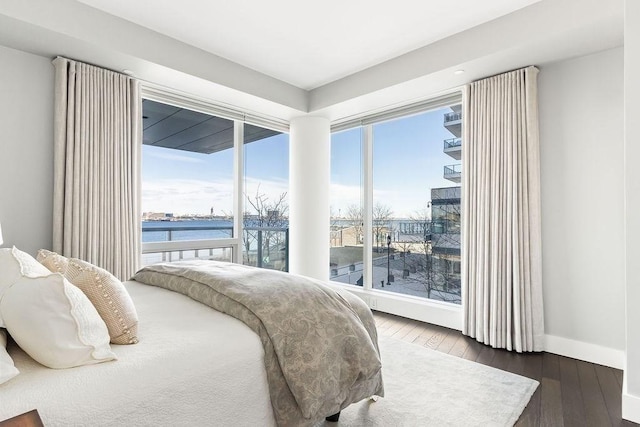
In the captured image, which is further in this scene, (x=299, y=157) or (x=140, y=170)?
(x=299, y=157)

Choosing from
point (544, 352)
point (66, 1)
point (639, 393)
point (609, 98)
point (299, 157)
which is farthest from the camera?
point (299, 157)

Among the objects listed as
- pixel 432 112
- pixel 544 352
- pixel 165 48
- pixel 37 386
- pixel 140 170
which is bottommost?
pixel 544 352

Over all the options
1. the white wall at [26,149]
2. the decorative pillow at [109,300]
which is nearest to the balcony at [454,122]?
the decorative pillow at [109,300]

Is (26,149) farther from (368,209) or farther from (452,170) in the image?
(452,170)

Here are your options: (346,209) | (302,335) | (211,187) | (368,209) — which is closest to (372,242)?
(368,209)

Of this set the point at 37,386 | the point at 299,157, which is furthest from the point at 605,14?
the point at 37,386

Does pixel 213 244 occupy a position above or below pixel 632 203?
below

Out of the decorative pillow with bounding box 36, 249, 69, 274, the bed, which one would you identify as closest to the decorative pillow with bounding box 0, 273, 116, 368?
the bed

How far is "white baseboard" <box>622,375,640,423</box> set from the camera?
184cm

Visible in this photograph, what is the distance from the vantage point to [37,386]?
94 centimetres

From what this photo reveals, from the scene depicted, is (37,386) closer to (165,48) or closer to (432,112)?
(165,48)

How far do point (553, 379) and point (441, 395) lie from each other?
2.90ft

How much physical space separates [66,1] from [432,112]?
10.9ft

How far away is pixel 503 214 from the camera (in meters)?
2.93
